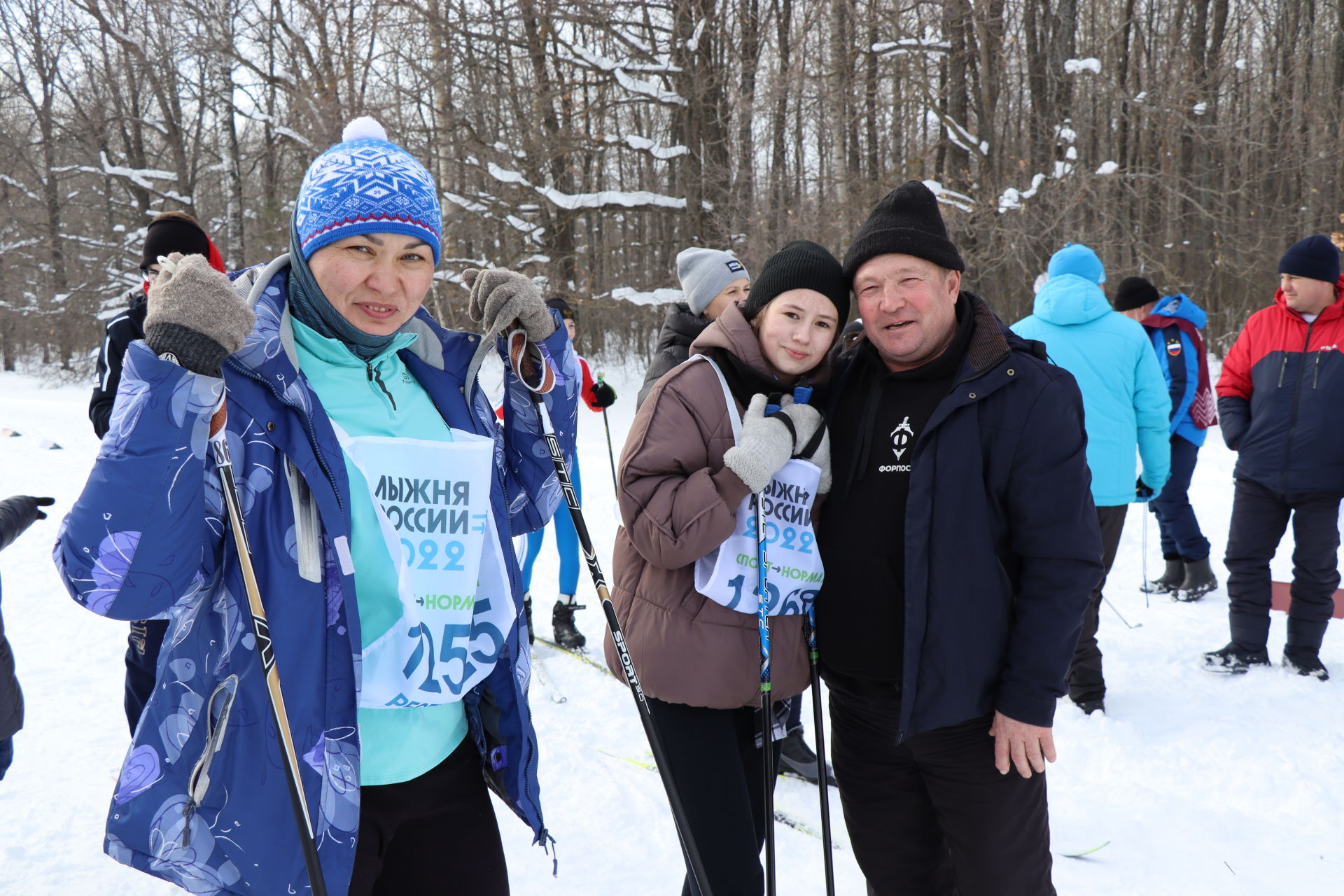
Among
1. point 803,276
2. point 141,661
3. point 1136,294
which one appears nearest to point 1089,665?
point 803,276

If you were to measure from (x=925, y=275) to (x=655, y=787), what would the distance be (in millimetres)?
2483

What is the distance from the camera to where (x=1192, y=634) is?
5363 mm

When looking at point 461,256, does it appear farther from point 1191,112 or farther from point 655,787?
point 655,787

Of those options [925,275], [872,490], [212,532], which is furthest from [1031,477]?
[212,532]

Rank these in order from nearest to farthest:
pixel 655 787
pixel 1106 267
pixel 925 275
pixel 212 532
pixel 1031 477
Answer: pixel 212 532 → pixel 1031 477 → pixel 925 275 → pixel 655 787 → pixel 1106 267

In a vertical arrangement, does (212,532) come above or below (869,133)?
below

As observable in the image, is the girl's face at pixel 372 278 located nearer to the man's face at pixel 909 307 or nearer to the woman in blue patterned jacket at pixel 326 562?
the woman in blue patterned jacket at pixel 326 562

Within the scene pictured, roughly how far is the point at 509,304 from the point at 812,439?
88 cm

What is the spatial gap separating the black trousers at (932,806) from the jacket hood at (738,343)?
89cm

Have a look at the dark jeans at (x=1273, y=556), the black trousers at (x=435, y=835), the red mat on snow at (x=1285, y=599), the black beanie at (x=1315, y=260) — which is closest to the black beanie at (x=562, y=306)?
the black trousers at (x=435, y=835)

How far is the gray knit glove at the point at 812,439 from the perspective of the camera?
2266 mm

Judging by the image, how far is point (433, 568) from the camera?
1684 mm

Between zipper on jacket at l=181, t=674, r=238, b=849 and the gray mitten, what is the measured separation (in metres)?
1.20

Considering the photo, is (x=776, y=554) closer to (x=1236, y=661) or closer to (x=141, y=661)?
(x=141, y=661)
